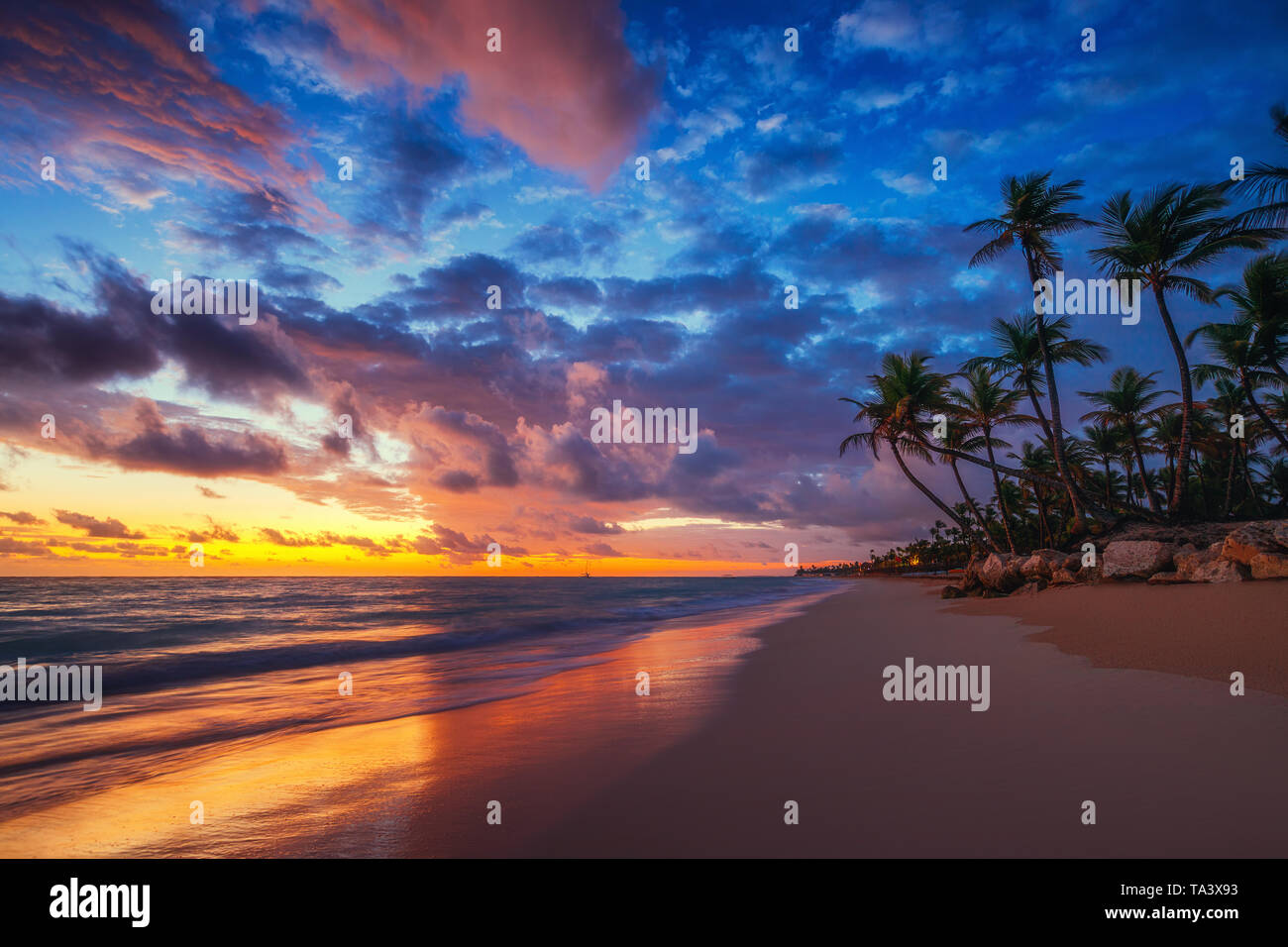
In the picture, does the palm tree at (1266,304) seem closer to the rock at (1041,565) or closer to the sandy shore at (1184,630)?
the rock at (1041,565)

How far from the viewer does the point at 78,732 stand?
27.6 feet

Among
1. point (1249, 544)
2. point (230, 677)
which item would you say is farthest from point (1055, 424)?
point (230, 677)

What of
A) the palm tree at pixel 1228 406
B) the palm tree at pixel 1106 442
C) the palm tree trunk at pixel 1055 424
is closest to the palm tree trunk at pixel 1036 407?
the palm tree trunk at pixel 1055 424

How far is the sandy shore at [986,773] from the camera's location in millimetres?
3471

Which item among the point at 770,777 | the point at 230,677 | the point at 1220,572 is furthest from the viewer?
the point at 1220,572

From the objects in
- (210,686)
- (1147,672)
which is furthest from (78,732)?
(1147,672)

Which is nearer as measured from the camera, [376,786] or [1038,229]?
[376,786]

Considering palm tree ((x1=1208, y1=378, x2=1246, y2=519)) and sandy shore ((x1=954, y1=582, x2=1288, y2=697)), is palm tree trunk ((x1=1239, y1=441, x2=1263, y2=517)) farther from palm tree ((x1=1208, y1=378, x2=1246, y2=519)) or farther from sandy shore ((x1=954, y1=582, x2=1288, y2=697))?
sandy shore ((x1=954, y1=582, x2=1288, y2=697))

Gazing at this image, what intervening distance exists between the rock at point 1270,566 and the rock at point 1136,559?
413cm

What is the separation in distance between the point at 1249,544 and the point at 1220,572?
3.12 ft

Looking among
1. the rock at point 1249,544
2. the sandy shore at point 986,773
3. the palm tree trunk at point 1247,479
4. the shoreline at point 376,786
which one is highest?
the palm tree trunk at point 1247,479

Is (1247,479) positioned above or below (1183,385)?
below

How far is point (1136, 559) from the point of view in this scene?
1895 centimetres

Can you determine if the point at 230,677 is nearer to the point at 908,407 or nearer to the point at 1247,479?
the point at 908,407
